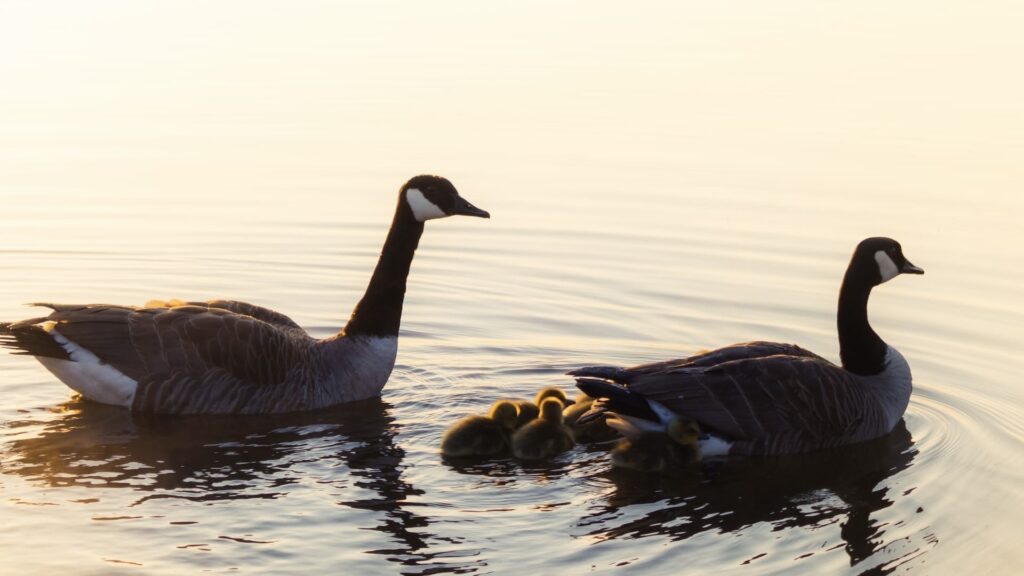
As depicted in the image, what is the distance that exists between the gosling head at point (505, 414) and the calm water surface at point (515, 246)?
457 mm

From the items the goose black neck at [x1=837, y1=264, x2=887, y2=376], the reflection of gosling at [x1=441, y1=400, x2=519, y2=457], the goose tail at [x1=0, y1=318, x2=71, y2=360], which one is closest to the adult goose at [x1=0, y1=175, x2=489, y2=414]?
the goose tail at [x1=0, y1=318, x2=71, y2=360]

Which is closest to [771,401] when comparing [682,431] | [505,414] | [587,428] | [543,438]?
[682,431]

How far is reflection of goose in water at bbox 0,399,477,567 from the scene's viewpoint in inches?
414

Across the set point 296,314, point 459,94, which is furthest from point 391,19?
point 296,314

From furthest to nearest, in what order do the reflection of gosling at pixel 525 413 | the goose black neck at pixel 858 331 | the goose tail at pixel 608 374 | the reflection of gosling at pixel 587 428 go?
the goose black neck at pixel 858 331
the reflection of gosling at pixel 587 428
the reflection of gosling at pixel 525 413
the goose tail at pixel 608 374

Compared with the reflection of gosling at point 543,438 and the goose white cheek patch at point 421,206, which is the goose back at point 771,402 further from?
the goose white cheek patch at point 421,206

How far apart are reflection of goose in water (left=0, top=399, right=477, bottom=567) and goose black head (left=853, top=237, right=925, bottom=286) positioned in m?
4.45

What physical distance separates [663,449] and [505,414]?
4.33 ft

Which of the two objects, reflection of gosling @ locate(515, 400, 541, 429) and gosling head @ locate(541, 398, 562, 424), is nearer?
gosling head @ locate(541, 398, 562, 424)

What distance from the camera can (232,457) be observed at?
11.6m

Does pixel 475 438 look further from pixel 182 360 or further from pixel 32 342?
pixel 32 342

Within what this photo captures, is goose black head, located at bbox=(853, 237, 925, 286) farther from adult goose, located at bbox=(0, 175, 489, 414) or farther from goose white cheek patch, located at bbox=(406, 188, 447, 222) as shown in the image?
adult goose, located at bbox=(0, 175, 489, 414)

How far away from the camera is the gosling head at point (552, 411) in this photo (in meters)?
11.8

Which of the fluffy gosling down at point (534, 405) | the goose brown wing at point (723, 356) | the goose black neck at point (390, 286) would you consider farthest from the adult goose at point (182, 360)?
the goose brown wing at point (723, 356)
